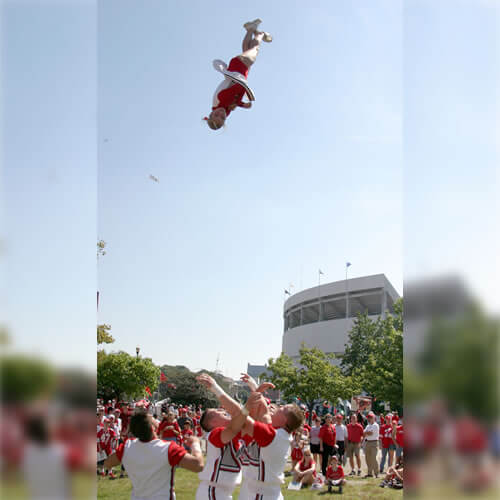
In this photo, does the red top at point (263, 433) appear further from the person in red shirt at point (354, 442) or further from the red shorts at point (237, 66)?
the person in red shirt at point (354, 442)

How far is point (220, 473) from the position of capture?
14.7 feet

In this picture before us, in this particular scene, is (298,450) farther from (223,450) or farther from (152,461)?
(152,461)

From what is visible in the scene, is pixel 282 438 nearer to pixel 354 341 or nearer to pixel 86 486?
pixel 86 486

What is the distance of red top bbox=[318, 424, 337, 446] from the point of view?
12.4m

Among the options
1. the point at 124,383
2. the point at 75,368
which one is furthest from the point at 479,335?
the point at 124,383

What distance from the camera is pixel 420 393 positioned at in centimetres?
129

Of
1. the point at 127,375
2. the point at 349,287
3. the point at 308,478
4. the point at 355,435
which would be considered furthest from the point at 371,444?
the point at 349,287

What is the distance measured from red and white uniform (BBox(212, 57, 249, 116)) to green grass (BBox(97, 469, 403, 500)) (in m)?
7.08

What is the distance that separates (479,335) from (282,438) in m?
3.32

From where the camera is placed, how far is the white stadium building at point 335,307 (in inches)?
2156

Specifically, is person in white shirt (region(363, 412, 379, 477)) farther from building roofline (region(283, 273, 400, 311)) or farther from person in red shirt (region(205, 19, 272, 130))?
building roofline (region(283, 273, 400, 311))

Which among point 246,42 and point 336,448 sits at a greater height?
point 246,42

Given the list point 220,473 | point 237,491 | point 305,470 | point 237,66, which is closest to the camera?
point 220,473

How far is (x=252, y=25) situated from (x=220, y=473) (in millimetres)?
4188
